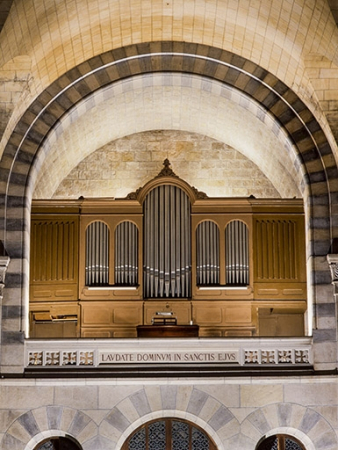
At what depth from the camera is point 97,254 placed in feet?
71.6

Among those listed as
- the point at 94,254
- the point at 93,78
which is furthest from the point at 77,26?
the point at 94,254

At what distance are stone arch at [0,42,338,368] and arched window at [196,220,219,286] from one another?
7.43 ft

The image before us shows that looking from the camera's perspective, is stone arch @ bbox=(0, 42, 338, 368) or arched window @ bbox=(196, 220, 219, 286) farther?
arched window @ bbox=(196, 220, 219, 286)

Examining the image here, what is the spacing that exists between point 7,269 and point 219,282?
455cm

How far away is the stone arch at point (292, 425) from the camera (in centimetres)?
1922

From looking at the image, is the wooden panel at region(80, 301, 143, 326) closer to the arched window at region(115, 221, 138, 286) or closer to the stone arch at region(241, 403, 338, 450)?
the arched window at region(115, 221, 138, 286)

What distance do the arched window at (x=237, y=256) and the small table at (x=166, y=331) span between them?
204 centimetres

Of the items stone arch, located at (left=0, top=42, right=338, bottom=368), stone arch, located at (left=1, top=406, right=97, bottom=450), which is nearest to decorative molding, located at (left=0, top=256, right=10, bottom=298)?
stone arch, located at (left=0, top=42, right=338, bottom=368)

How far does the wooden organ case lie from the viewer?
71.1 ft

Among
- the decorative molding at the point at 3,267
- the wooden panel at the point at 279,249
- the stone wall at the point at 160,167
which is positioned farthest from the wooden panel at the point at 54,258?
the wooden panel at the point at 279,249

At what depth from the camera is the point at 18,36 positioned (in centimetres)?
1928

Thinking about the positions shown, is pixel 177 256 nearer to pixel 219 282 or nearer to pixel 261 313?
pixel 219 282

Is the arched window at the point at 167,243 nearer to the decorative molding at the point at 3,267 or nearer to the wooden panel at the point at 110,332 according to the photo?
the wooden panel at the point at 110,332

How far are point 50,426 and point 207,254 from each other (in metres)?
A: 5.06
